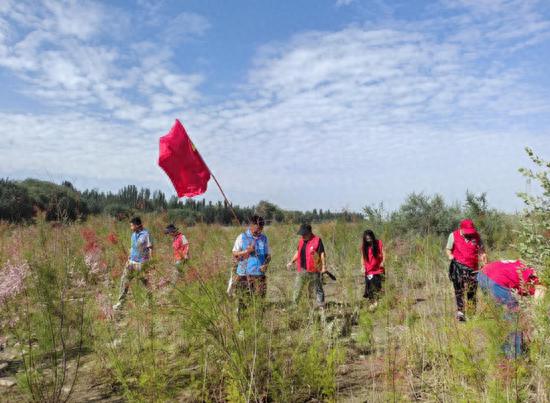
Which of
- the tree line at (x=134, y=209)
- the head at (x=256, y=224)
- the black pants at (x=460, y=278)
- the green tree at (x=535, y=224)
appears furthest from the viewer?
the tree line at (x=134, y=209)

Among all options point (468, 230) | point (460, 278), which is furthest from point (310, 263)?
point (468, 230)

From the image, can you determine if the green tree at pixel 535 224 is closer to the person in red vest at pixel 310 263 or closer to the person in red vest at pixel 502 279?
the person in red vest at pixel 502 279

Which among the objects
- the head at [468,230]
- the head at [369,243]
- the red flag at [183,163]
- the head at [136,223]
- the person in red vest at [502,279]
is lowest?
the person in red vest at [502,279]

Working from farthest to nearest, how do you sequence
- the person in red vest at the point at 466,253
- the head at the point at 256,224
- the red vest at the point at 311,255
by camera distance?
the red vest at the point at 311,255 < the person in red vest at the point at 466,253 < the head at the point at 256,224

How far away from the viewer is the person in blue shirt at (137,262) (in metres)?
3.65

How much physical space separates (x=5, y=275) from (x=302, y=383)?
288 centimetres

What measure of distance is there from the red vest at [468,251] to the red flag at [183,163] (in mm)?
4254

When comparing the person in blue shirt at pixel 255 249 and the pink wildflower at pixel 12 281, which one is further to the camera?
the person in blue shirt at pixel 255 249

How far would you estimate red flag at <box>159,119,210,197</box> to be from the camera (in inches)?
123

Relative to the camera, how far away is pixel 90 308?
192 inches

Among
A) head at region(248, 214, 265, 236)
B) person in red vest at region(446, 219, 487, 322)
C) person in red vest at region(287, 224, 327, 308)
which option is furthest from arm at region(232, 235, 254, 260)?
person in red vest at region(446, 219, 487, 322)

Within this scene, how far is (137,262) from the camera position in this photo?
17.0 feet

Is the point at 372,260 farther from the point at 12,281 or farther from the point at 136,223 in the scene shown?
the point at 12,281

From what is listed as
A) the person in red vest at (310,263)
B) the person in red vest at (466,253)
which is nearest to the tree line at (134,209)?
the person in red vest at (310,263)
